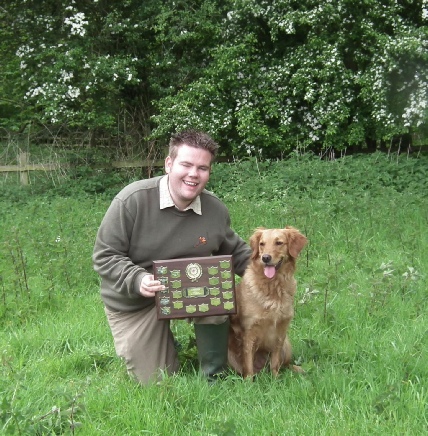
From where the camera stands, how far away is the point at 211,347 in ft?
12.6


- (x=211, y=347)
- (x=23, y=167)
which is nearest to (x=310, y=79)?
(x=23, y=167)

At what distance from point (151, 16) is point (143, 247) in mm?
10539

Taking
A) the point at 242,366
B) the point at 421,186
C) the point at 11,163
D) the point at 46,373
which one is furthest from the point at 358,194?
the point at 11,163

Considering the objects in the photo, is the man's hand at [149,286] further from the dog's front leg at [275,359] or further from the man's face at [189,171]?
the dog's front leg at [275,359]

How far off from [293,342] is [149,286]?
54.7 inches

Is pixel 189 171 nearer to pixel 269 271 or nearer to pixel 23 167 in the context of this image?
pixel 269 271

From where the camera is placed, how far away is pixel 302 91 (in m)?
12.5

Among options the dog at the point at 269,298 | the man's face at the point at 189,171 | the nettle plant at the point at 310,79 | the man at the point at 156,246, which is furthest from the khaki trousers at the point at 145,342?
the nettle plant at the point at 310,79

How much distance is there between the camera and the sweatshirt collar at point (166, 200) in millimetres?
3922

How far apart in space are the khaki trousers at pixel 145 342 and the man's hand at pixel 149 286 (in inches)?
14.5

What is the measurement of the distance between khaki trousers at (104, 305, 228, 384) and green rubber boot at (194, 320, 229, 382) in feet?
0.17

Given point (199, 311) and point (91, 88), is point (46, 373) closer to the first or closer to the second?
point (199, 311)

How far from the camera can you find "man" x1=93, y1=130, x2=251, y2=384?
380cm

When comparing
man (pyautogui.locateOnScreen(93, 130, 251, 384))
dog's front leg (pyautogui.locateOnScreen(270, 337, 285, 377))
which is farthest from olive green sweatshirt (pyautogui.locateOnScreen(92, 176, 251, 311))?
dog's front leg (pyautogui.locateOnScreen(270, 337, 285, 377))
